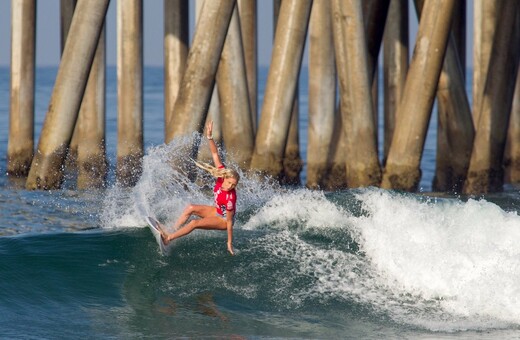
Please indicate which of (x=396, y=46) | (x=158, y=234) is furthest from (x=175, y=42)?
(x=158, y=234)

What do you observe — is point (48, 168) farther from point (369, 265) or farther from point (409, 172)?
point (369, 265)

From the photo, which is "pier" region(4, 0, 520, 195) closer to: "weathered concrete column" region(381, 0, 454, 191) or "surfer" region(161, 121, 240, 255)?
"weathered concrete column" region(381, 0, 454, 191)

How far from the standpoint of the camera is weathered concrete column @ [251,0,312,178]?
19.1 m

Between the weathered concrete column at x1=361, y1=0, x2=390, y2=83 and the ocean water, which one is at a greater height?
the weathered concrete column at x1=361, y1=0, x2=390, y2=83

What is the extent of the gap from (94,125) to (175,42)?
2.25m

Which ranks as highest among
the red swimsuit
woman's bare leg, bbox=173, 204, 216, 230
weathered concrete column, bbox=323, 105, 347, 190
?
the red swimsuit

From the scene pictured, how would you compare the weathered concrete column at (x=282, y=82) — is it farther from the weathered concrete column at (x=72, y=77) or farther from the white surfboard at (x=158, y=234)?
the white surfboard at (x=158, y=234)

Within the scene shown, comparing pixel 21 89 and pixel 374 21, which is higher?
pixel 374 21

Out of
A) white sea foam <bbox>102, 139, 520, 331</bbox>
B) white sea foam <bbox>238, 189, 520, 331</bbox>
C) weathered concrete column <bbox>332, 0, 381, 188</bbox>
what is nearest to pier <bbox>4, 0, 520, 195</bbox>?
weathered concrete column <bbox>332, 0, 381, 188</bbox>

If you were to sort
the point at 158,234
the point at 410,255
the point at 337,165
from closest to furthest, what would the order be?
the point at 158,234, the point at 410,255, the point at 337,165

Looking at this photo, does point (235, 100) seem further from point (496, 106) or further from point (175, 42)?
point (496, 106)

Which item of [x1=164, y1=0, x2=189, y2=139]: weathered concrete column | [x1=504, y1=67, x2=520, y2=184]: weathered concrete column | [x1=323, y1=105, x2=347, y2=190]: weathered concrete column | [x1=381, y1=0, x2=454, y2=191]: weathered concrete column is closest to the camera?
[x1=381, y1=0, x2=454, y2=191]: weathered concrete column

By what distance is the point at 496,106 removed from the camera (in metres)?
20.3

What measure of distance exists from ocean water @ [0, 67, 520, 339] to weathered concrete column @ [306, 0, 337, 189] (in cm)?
498
